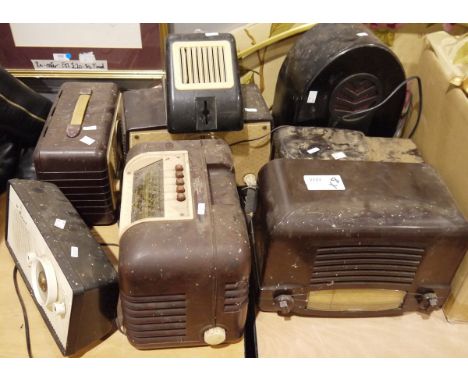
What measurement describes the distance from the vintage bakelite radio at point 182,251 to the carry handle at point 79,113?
0.26 meters

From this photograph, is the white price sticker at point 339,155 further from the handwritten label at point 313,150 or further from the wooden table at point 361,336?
the wooden table at point 361,336

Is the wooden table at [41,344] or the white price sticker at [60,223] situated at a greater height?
the white price sticker at [60,223]

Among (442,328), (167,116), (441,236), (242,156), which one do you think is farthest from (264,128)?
(442,328)

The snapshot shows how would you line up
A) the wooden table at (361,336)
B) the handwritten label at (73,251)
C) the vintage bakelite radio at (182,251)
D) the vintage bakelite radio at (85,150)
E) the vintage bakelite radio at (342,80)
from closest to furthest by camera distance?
the vintage bakelite radio at (182,251), the handwritten label at (73,251), the wooden table at (361,336), the vintage bakelite radio at (85,150), the vintage bakelite radio at (342,80)

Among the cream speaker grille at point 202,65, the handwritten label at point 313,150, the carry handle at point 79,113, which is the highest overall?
the cream speaker grille at point 202,65

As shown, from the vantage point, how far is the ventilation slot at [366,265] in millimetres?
1046

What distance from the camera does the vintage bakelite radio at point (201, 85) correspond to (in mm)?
1312

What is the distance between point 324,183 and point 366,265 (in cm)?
21

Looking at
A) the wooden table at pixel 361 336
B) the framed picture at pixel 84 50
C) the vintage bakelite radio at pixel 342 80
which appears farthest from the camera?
the framed picture at pixel 84 50

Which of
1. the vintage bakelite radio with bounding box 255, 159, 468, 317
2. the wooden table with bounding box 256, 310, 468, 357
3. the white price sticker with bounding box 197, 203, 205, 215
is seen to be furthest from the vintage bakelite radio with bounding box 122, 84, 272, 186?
the wooden table with bounding box 256, 310, 468, 357

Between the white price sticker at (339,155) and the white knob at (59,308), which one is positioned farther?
the white price sticker at (339,155)

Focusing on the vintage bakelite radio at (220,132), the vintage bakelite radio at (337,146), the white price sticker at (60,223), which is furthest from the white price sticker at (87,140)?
the vintage bakelite radio at (337,146)

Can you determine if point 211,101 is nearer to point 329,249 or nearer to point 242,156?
point 242,156

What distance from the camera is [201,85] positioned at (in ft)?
4.33
